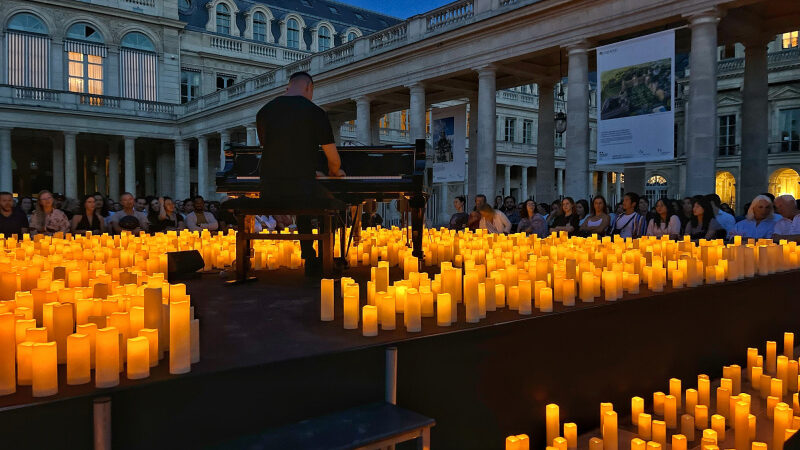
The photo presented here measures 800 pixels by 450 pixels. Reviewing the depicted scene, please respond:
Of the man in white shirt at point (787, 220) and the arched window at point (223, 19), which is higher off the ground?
the arched window at point (223, 19)

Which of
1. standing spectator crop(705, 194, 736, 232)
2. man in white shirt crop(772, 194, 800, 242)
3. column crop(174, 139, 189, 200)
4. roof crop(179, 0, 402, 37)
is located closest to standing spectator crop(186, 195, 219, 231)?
standing spectator crop(705, 194, 736, 232)

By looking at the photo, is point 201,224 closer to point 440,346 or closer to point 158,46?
point 440,346

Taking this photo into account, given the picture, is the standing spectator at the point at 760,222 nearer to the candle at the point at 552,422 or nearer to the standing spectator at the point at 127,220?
the candle at the point at 552,422

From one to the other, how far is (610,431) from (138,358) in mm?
2317

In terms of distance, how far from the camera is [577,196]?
14484mm

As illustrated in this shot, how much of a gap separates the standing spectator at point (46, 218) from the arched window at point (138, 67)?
90.9 feet

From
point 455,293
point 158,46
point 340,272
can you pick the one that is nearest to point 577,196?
point 340,272

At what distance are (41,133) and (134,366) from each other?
34.9m

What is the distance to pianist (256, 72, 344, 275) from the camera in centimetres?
434

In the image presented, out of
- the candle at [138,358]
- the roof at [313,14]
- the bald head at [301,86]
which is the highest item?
the roof at [313,14]

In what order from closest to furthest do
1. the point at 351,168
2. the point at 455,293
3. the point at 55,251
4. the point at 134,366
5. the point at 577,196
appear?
the point at 134,366
the point at 455,293
the point at 55,251
the point at 351,168
the point at 577,196

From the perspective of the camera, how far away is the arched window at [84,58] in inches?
1208

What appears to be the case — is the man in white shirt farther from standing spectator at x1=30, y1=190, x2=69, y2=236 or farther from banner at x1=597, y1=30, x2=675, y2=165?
standing spectator at x1=30, y1=190, x2=69, y2=236

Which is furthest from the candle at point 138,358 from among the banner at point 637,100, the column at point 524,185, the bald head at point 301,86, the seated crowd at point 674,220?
the column at point 524,185
